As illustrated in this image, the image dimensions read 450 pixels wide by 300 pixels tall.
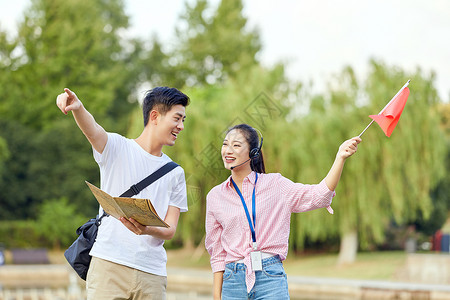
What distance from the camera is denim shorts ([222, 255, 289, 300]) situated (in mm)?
2996

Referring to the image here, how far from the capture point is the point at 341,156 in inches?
113

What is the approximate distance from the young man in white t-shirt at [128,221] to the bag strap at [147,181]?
0.02 m

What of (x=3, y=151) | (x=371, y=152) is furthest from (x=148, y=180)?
(x=3, y=151)

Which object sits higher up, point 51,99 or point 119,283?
point 51,99

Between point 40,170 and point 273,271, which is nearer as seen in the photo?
point 273,271

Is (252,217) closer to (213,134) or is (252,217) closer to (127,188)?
(127,188)

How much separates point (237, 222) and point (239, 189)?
16 cm

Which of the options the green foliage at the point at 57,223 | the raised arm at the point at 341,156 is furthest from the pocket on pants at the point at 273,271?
the green foliage at the point at 57,223

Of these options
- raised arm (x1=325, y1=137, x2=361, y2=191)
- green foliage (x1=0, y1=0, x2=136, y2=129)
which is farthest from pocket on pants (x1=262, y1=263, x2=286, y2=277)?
green foliage (x1=0, y1=0, x2=136, y2=129)

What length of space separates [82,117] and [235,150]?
2.55 ft

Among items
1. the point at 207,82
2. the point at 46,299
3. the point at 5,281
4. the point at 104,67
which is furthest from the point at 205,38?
the point at 46,299

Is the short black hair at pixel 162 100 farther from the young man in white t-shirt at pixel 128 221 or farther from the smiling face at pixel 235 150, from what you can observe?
the smiling face at pixel 235 150

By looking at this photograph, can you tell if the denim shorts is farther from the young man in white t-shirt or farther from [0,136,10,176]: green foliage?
[0,136,10,176]: green foliage

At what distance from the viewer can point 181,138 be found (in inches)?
714
